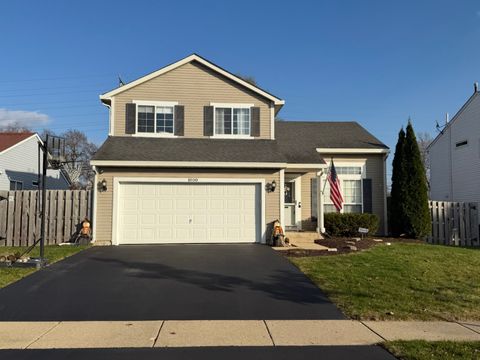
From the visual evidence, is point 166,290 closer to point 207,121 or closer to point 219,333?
point 219,333

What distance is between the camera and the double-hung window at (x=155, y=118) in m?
15.9

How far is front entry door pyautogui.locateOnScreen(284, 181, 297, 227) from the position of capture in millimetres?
17688

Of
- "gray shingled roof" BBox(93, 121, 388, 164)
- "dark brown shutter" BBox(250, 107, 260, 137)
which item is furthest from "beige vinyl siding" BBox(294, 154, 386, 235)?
"dark brown shutter" BBox(250, 107, 260, 137)

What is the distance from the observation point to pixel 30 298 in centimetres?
779

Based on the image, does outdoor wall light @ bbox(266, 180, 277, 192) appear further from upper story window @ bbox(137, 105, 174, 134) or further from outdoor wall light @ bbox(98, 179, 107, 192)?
outdoor wall light @ bbox(98, 179, 107, 192)

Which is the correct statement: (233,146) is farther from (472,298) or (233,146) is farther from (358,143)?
(472,298)

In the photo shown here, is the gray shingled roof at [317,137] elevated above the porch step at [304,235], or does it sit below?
above

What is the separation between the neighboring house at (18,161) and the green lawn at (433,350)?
20137 mm

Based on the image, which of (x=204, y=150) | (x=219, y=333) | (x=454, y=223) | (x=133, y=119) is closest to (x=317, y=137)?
(x=204, y=150)

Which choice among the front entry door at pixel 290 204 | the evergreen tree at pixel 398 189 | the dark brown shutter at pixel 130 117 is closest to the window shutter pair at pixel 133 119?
the dark brown shutter at pixel 130 117

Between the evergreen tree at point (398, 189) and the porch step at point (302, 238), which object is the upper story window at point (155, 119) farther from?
the evergreen tree at point (398, 189)

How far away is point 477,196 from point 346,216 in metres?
Answer: 9.44

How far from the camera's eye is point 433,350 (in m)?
5.25

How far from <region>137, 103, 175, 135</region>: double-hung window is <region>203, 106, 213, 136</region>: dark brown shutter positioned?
4.03ft
